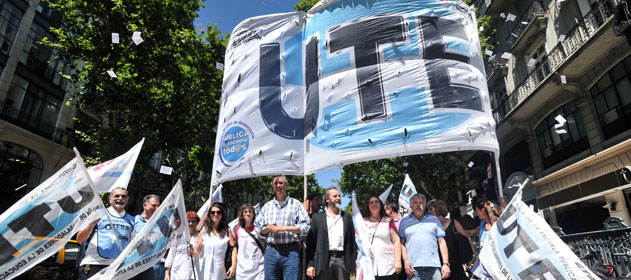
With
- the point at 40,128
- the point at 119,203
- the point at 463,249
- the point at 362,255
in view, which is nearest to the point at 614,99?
the point at 463,249

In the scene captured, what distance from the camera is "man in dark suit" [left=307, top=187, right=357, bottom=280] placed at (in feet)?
13.6

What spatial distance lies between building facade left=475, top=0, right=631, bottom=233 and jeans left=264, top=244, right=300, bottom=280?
7.42m

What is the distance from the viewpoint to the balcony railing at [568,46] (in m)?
11.6

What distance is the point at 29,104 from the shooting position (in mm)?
17547

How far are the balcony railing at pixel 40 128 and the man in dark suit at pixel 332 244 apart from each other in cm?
1827

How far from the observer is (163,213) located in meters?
3.90

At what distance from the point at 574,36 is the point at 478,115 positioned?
11215 mm

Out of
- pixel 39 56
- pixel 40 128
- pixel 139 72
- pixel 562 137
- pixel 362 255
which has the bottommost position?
pixel 362 255

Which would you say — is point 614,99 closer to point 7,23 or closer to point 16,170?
point 16,170

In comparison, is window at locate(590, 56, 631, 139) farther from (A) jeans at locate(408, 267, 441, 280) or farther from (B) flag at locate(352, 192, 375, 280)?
(B) flag at locate(352, 192, 375, 280)

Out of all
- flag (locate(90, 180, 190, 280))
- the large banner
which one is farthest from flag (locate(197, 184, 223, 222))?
flag (locate(90, 180, 190, 280))

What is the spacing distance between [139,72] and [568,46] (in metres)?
16.8

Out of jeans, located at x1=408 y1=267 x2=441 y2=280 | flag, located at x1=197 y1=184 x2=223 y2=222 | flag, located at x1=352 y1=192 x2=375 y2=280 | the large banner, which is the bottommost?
jeans, located at x1=408 y1=267 x2=441 y2=280

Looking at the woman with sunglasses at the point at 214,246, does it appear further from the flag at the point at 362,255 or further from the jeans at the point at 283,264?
the flag at the point at 362,255
